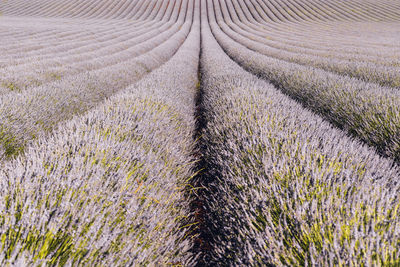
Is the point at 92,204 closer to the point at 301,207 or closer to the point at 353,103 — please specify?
the point at 301,207

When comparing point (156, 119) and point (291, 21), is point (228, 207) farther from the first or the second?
point (291, 21)

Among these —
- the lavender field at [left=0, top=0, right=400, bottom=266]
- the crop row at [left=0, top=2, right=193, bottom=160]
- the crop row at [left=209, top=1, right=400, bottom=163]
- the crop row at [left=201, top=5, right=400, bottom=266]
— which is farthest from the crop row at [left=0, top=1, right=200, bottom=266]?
the crop row at [left=209, top=1, right=400, bottom=163]

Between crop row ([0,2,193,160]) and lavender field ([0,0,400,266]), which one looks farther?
crop row ([0,2,193,160])

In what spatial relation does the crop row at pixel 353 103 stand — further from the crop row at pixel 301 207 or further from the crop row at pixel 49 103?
the crop row at pixel 49 103

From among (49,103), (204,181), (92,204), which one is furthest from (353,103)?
(49,103)

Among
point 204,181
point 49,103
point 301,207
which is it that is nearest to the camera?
point 301,207

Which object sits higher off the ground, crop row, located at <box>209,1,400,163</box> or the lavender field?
crop row, located at <box>209,1,400,163</box>

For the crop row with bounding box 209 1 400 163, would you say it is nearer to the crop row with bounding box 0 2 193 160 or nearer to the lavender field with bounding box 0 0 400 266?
the lavender field with bounding box 0 0 400 266

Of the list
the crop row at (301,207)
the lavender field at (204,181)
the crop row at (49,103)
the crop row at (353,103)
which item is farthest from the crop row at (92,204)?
the crop row at (353,103)

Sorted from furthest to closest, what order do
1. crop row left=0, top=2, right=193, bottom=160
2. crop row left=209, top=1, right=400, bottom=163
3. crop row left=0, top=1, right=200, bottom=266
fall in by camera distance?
crop row left=0, top=2, right=193, bottom=160, crop row left=209, top=1, right=400, bottom=163, crop row left=0, top=1, right=200, bottom=266

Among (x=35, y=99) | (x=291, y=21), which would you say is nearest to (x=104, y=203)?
(x=35, y=99)

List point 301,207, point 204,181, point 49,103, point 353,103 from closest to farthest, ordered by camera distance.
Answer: point 301,207 → point 204,181 → point 353,103 → point 49,103
